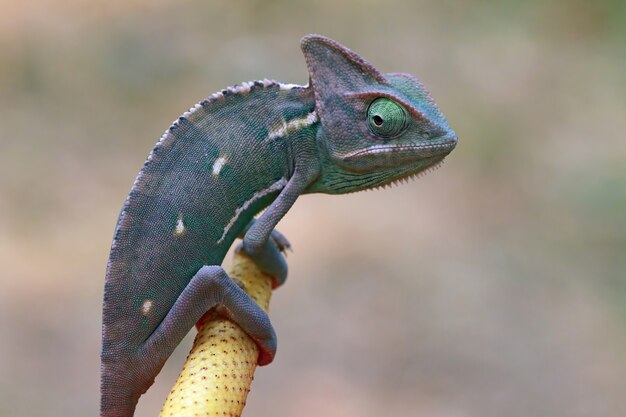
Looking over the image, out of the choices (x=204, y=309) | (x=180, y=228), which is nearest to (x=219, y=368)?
(x=204, y=309)

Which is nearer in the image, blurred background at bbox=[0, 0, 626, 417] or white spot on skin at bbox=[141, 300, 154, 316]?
white spot on skin at bbox=[141, 300, 154, 316]

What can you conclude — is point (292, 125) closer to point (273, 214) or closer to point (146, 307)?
point (273, 214)

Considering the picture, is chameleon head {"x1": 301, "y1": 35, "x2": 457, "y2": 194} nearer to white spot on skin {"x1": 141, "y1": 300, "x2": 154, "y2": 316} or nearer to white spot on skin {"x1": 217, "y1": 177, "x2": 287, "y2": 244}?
white spot on skin {"x1": 217, "y1": 177, "x2": 287, "y2": 244}

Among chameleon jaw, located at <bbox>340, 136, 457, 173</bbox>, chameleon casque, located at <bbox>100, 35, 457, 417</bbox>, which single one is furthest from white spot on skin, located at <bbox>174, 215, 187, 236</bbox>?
chameleon jaw, located at <bbox>340, 136, 457, 173</bbox>

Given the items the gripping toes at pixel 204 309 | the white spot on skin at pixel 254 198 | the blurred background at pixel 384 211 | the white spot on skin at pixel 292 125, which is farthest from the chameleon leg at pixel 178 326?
the blurred background at pixel 384 211

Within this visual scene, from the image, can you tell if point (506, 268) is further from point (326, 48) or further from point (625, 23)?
point (326, 48)

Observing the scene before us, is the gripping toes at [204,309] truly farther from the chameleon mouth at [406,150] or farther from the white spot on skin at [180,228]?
the chameleon mouth at [406,150]

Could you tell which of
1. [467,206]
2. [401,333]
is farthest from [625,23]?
[401,333]
